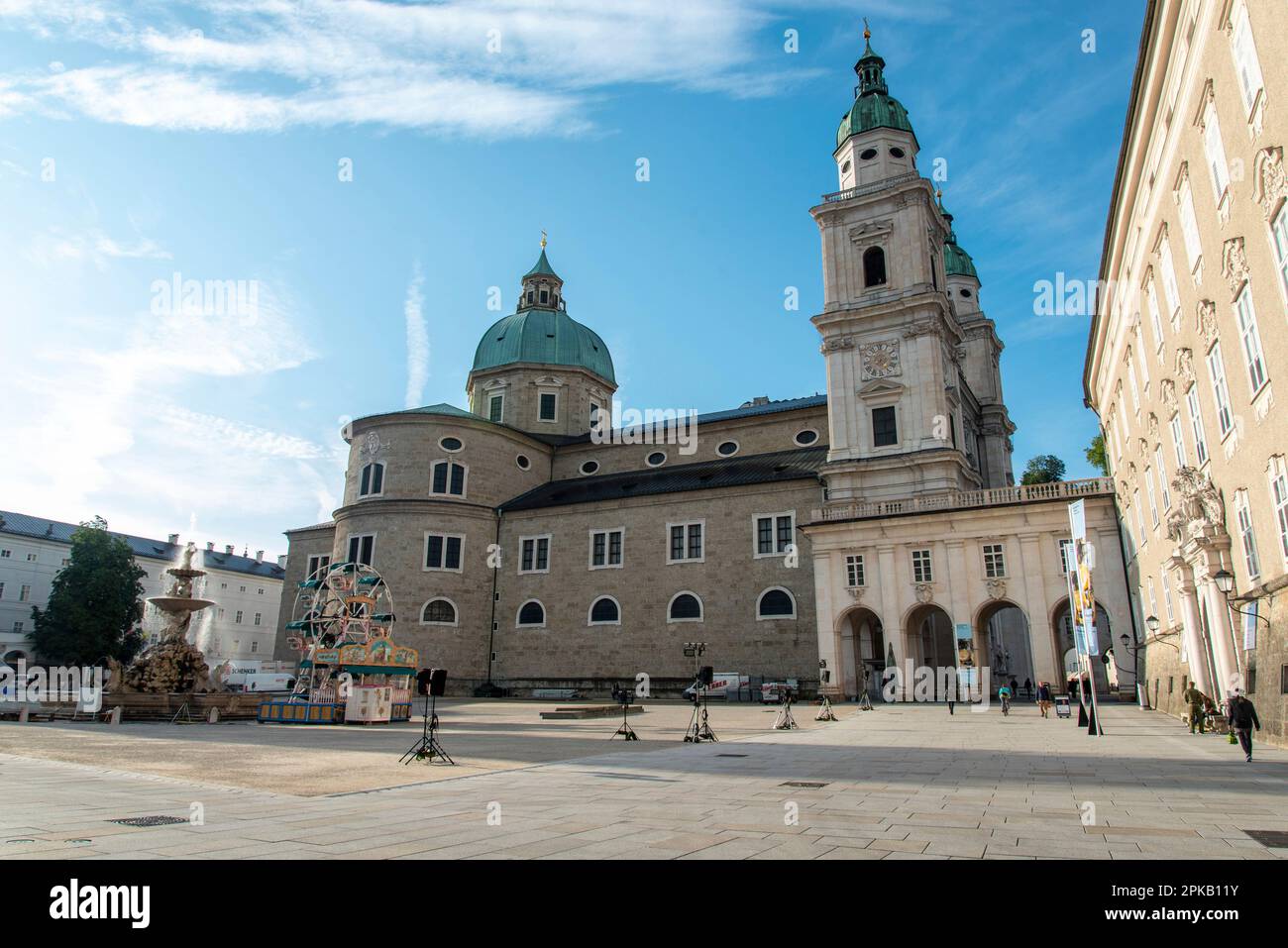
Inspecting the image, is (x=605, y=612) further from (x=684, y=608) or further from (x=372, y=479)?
(x=372, y=479)

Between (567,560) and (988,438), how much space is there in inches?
1207

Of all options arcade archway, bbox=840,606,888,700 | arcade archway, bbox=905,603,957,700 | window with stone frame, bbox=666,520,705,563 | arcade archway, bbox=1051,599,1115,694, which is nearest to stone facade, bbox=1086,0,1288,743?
arcade archway, bbox=1051,599,1115,694

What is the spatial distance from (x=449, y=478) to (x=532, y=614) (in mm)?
9931

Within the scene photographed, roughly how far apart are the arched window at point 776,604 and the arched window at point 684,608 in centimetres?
346

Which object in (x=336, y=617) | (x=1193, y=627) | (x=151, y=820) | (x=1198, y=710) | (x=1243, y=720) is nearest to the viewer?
(x=151, y=820)

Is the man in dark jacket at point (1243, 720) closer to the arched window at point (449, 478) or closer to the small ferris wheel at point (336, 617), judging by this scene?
the small ferris wheel at point (336, 617)

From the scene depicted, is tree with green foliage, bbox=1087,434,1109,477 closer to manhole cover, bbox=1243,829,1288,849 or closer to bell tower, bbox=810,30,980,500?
bell tower, bbox=810,30,980,500

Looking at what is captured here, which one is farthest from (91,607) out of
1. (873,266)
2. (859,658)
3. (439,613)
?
(873,266)

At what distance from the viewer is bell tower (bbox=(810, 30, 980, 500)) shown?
3859 cm

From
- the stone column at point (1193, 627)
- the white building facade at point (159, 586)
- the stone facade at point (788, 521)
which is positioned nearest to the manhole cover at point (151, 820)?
the stone column at point (1193, 627)

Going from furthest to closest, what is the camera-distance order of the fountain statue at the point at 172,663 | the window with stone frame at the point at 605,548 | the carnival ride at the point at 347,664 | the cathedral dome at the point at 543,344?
the cathedral dome at the point at 543,344, the window with stone frame at the point at 605,548, the fountain statue at the point at 172,663, the carnival ride at the point at 347,664

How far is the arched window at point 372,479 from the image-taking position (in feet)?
156

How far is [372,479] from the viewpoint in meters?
47.8

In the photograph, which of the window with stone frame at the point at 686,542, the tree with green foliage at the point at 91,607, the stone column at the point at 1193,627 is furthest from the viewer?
the tree with green foliage at the point at 91,607
